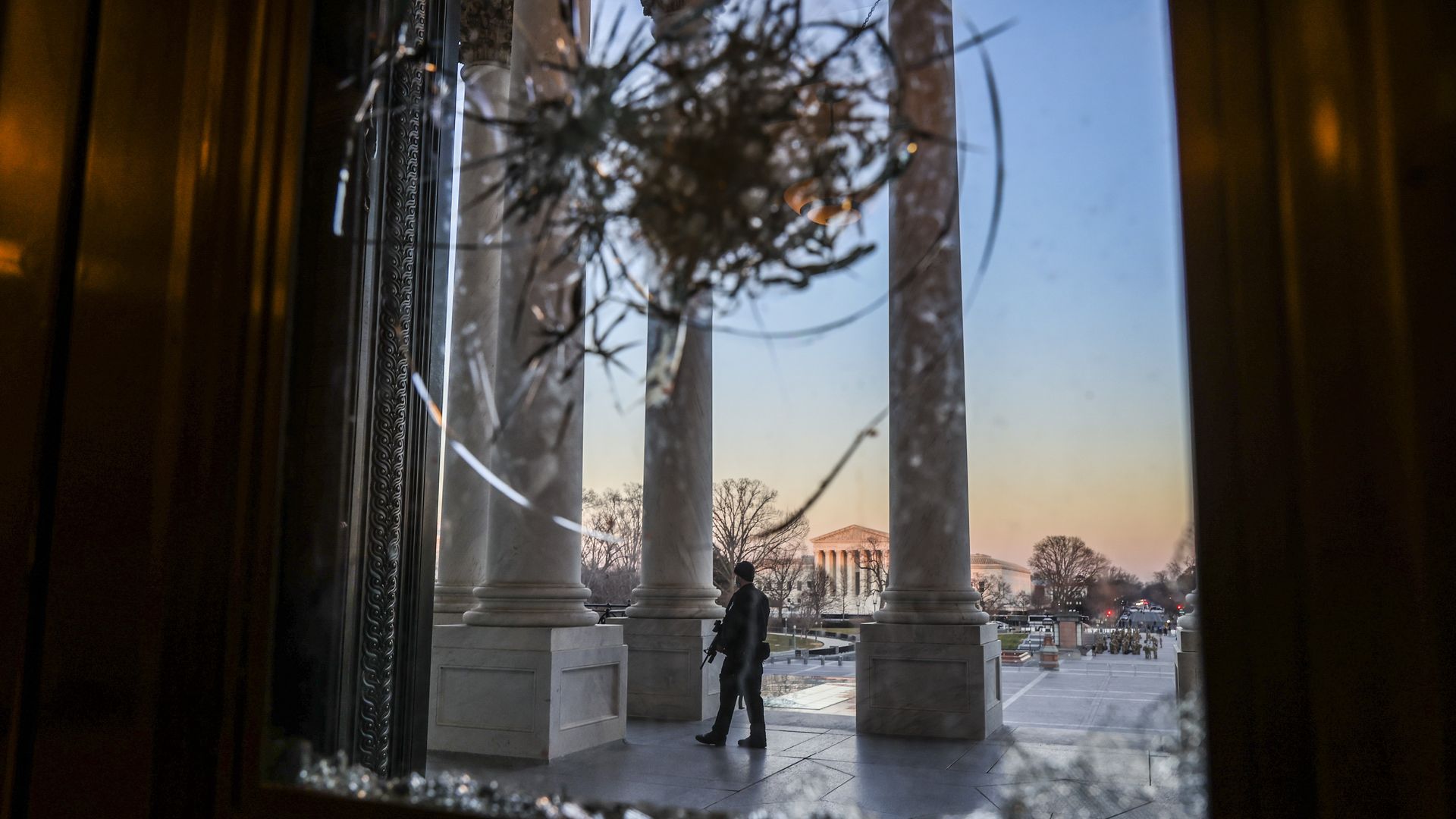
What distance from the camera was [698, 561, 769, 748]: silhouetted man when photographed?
366 cm

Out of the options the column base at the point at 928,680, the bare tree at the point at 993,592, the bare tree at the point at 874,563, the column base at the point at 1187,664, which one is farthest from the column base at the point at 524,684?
the column base at the point at 1187,664

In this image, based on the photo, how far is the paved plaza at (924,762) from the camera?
2564 mm

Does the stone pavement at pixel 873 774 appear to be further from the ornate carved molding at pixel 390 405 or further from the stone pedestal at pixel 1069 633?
the ornate carved molding at pixel 390 405

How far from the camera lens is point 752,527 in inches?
144

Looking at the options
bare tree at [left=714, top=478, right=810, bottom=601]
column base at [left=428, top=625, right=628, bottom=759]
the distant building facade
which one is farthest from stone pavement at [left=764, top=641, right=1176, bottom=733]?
column base at [left=428, top=625, right=628, bottom=759]

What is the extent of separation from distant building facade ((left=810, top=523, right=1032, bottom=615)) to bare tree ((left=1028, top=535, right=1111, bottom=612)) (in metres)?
0.23

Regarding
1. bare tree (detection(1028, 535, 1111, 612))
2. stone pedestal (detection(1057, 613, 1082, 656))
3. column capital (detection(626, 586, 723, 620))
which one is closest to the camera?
bare tree (detection(1028, 535, 1111, 612))

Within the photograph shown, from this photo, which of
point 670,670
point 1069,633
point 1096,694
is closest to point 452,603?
point 670,670

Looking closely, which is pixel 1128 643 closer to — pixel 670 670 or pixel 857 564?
pixel 857 564

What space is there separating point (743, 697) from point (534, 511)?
1.31 metres

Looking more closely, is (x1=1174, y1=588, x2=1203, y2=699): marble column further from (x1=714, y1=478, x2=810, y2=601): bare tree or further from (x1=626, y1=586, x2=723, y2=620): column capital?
(x1=626, y1=586, x2=723, y2=620): column capital

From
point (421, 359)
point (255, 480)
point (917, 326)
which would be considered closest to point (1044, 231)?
point (917, 326)

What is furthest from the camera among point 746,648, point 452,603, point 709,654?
point 452,603

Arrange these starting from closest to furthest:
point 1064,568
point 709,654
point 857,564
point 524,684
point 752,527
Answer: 1. point 1064,568
2. point 857,564
3. point 752,527
4. point 709,654
5. point 524,684
